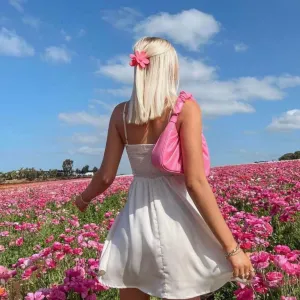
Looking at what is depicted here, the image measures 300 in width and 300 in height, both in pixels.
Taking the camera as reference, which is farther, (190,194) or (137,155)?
(137,155)

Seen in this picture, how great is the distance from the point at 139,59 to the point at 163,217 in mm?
823

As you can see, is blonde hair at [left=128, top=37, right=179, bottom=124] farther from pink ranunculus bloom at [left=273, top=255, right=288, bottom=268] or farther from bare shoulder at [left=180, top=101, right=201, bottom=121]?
pink ranunculus bloom at [left=273, top=255, right=288, bottom=268]

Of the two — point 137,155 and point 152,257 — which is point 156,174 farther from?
point 152,257

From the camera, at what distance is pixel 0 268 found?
12.0 ft

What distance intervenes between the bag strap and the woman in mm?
26

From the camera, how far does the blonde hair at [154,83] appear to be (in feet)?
8.18

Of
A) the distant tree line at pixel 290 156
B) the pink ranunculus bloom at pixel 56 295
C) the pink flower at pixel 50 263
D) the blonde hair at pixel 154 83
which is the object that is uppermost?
the distant tree line at pixel 290 156

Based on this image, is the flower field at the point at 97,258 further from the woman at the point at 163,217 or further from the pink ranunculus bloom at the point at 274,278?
the woman at the point at 163,217

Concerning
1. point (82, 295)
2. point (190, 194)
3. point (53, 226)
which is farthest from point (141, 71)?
point (53, 226)

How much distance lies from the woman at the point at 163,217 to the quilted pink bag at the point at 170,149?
4 centimetres

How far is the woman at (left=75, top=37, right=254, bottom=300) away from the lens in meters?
2.39

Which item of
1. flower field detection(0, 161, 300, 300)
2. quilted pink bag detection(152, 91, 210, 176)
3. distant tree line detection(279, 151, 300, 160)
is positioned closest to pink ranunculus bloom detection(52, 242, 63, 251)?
flower field detection(0, 161, 300, 300)

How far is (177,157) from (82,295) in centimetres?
158

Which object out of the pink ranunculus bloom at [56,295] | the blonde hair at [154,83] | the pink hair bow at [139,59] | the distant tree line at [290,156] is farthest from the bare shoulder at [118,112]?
the distant tree line at [290,156]
